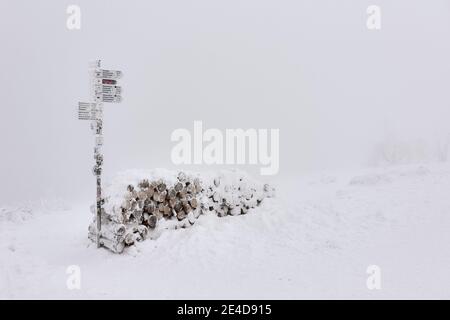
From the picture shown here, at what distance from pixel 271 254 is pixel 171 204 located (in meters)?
3.10

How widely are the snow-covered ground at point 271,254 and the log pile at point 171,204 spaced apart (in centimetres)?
34

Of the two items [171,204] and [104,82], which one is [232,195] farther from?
[104,82]

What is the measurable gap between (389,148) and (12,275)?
91.7ft

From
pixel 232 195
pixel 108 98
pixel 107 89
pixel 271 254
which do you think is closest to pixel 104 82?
pixel 107 89

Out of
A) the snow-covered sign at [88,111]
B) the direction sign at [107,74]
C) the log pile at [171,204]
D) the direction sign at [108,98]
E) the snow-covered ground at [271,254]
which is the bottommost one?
the snow-covered ground at [271,254]

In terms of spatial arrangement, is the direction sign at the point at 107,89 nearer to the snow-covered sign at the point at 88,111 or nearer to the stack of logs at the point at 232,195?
the snow-covered sign at the point at 88,111

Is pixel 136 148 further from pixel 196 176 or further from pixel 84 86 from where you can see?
pixel 196 176

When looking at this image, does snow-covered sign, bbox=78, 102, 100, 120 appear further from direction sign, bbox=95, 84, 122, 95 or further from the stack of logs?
the stack of logs

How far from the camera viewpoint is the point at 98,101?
9195mm

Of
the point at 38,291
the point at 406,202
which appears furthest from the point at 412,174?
the point at 38,291

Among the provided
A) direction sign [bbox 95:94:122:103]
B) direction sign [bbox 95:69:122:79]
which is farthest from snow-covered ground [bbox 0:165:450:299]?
direction sign [bbox 95:69:122:79]

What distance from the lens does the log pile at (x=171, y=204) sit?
9148 millimetres

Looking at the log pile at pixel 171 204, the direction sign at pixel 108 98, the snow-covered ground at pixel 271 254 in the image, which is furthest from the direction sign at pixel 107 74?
the snow-covered ground at pixel 271 254

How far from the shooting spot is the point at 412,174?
48.4ft
